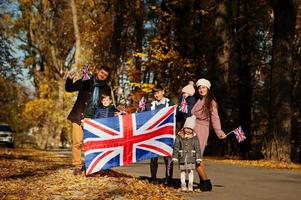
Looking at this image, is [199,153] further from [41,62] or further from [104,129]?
[41,62]

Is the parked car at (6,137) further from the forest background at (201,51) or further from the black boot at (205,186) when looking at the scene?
the black boot at (205,186)

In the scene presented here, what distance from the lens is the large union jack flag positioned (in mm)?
10445

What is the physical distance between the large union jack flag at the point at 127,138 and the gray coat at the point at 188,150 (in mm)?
735

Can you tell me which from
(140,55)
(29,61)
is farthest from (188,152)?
(29,61)

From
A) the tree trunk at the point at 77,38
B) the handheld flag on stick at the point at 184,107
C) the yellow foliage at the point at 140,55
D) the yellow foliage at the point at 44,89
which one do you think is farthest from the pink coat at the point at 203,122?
the yellow foliage at the point at 44,89

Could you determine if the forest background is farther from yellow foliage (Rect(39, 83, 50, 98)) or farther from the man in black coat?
the man in black coat

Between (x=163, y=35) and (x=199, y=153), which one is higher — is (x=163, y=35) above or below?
above

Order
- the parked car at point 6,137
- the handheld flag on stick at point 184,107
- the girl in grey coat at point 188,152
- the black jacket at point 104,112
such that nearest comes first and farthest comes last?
the girl in grey coat at point 188,152, the handheld flag on stick at point 184,107, the black jacket at point 104,112, the parked car at point 6,137

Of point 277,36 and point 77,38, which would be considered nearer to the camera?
point 277,36

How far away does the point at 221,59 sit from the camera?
86.8 feet

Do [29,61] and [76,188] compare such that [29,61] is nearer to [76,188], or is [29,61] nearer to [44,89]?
[44,89]

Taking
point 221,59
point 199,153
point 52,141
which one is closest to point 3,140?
point 52,141

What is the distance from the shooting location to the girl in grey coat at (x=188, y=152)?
9.52 metres

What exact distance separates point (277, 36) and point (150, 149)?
11.8 m
